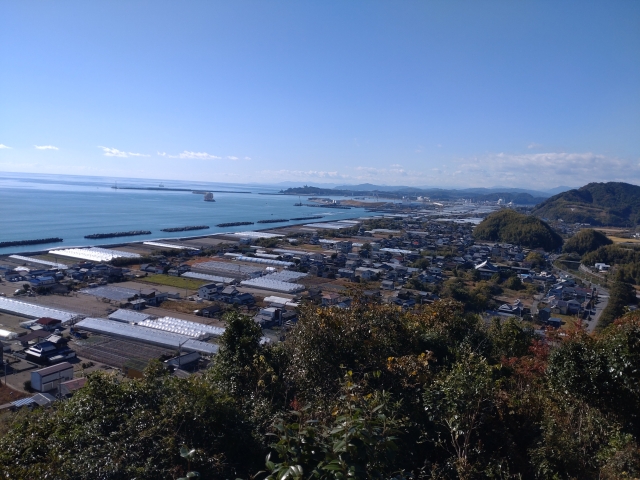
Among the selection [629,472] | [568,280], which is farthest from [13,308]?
[568,280]

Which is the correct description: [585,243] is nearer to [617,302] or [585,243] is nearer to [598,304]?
[598,304]

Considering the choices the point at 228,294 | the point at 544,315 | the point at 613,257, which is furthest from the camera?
the point at 613,257

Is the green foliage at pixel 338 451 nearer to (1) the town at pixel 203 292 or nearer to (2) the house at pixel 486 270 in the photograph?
(1) the town at pixel 203 292

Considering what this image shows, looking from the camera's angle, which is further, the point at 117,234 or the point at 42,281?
the point at 117,234

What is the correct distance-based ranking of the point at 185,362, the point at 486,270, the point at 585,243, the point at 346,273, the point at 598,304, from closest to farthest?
the point at 185,362 → the point at 598,304 → the point at 346,273 → the point at 486,270 → the point at 585,243

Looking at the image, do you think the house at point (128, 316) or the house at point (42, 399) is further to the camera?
the house at point (128, 316)

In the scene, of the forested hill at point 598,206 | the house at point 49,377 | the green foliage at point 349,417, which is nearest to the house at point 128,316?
the house at point 49,377

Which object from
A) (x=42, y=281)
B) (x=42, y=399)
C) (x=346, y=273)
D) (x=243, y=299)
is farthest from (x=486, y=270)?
(x=42, y=281)

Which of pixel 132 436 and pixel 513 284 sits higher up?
pixel 132 436
